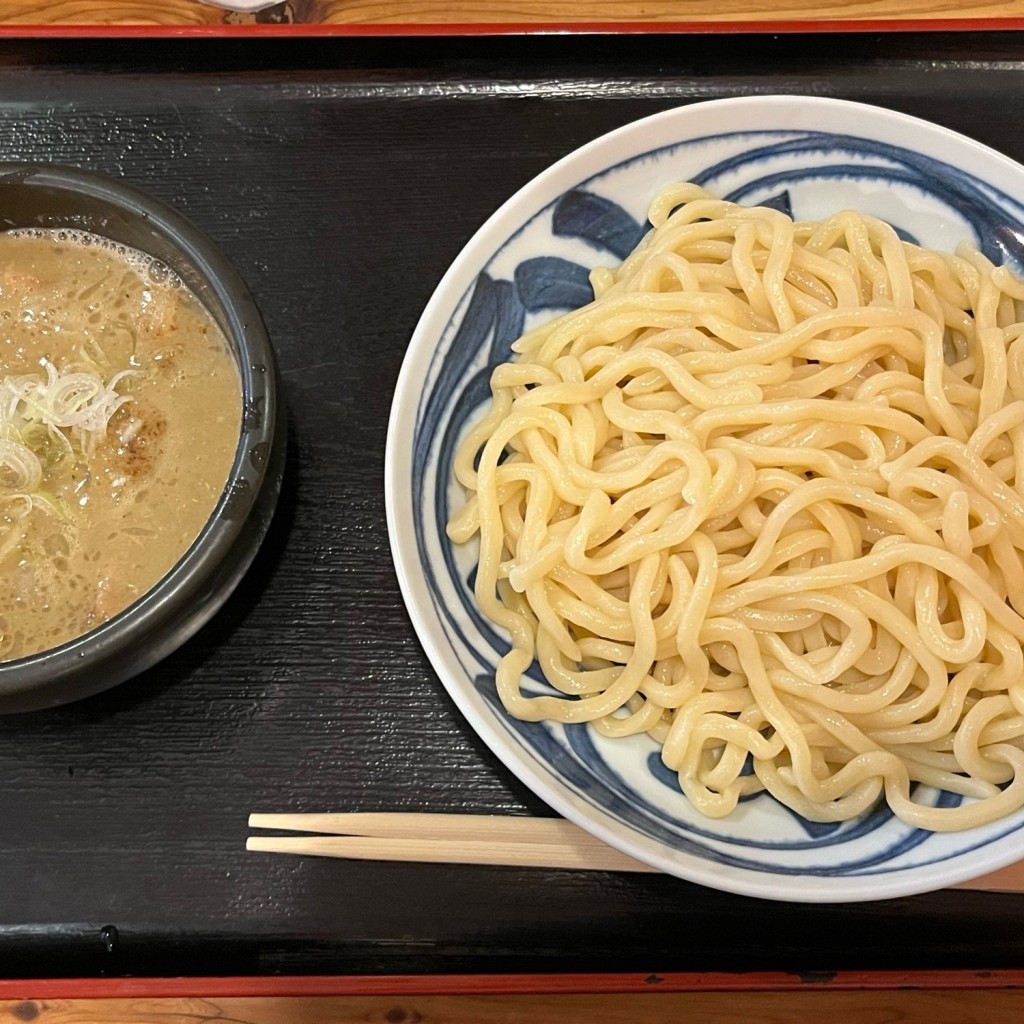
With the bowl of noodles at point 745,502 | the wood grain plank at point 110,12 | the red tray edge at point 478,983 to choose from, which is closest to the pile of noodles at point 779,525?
the bowl of noodles at point 745,502

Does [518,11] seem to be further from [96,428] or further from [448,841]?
[448,841]

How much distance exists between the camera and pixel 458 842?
138 centimetres

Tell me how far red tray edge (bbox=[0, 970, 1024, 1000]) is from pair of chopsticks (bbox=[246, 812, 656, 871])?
0.57 feet

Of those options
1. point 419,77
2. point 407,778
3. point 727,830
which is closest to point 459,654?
point 407,778

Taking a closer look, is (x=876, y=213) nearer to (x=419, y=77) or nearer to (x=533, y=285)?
(x=533, y=285)

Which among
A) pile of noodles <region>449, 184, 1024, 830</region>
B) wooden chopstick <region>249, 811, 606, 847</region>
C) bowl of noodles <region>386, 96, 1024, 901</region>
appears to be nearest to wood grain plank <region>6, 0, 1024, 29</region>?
bowl of noodles <region>386, 96, 1024, 901</region>

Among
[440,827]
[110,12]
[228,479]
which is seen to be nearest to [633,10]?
[110,12]

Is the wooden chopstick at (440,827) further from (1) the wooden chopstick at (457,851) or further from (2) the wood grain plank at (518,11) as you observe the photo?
(2) the wood grain plank at (518,11)

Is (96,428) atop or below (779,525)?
atop

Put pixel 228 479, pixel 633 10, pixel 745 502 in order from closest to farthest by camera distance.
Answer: pixel 228 479, pixel 745 502, pixel 633 10

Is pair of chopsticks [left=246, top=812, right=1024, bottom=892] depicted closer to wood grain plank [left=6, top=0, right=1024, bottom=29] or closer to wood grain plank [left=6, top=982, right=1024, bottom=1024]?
wood grain plank [left=6, top=982, right=1024, bottom=1024]

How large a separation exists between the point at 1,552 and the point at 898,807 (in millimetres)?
1440

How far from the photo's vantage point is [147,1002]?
58.6 inches

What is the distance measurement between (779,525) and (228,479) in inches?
34.0
